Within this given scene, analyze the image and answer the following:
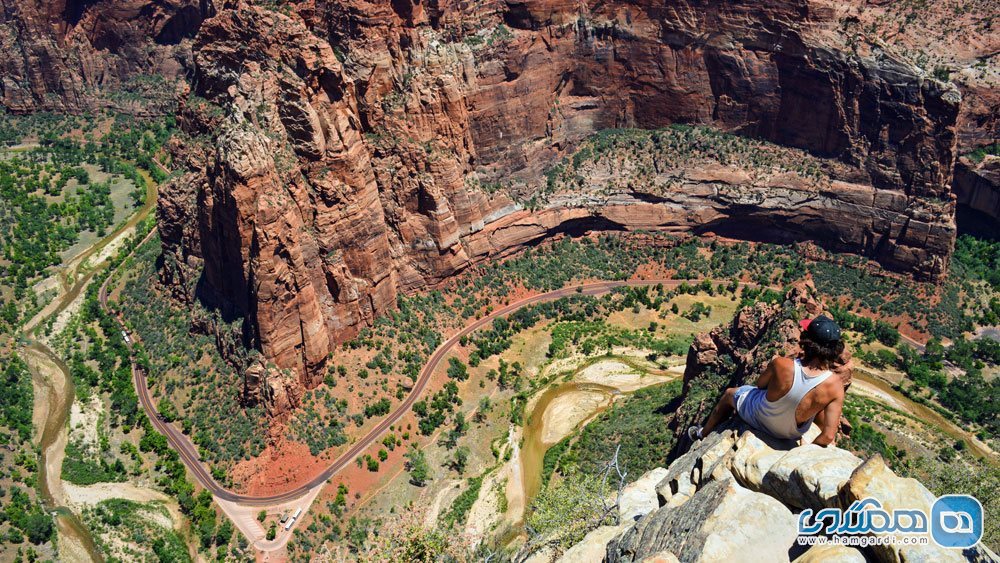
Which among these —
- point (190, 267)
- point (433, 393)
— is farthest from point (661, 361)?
point (190, 267)

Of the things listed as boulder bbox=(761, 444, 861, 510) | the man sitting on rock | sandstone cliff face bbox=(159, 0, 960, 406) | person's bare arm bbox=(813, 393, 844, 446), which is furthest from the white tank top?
sandstone cliff face bbox=(159, 0, 960, 406)

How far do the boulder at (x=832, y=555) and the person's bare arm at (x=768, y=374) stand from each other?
231 inches

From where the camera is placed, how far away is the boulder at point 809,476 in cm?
2247

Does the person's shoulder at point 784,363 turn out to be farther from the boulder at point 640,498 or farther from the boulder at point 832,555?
the boulder at point 640,498

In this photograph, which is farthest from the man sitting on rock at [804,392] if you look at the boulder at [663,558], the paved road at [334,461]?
the paved road at [334,461]

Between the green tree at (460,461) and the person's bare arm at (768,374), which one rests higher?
the person's bare arm at (768,374)

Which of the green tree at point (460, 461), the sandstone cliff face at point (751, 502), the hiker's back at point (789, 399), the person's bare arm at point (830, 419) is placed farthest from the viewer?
the green tree at point (460, 461)

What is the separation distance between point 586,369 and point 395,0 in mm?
47451

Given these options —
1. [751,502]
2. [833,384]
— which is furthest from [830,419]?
[751,502]

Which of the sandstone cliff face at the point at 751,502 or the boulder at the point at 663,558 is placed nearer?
the sandstone cliff face at the point at 751,502

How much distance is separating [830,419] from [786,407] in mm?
1433

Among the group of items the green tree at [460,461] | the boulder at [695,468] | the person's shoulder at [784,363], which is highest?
the person's shoulder at [784,363]

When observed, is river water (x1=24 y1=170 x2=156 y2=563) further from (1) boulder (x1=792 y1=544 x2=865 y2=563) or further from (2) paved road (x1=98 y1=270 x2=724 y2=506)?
(1) boulder (x1=792 y1=544 x2=865 y2=563)

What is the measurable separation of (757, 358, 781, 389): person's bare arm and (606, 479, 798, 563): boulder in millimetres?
3683
